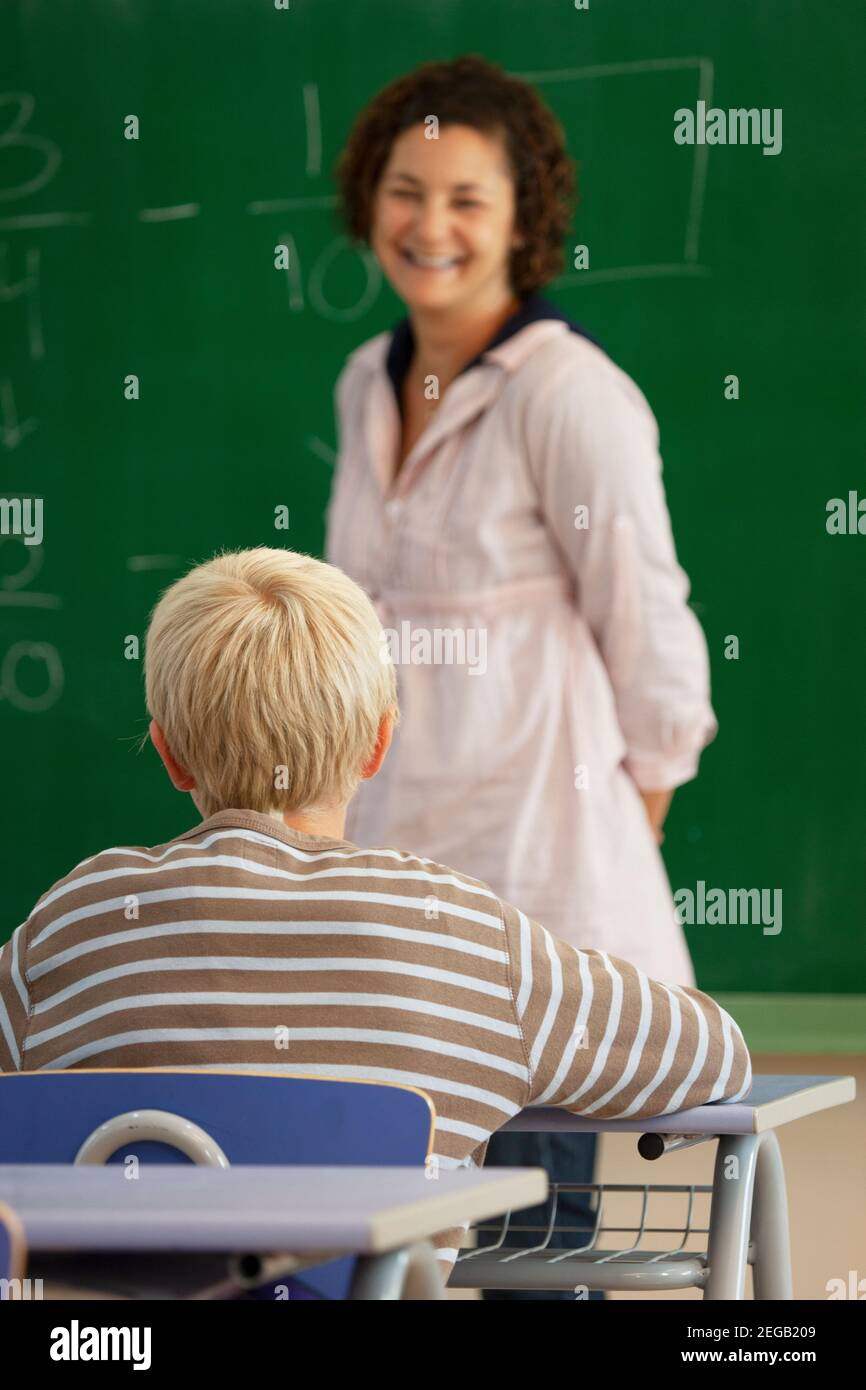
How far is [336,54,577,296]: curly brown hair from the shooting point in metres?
3.21

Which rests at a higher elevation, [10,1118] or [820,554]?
[820,554]

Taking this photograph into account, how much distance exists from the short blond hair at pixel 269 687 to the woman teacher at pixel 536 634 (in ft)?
3.93

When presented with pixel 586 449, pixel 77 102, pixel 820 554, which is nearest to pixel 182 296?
pixel 77 102

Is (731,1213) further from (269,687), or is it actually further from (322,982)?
(269,687)

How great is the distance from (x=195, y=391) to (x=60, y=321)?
1.28 ft

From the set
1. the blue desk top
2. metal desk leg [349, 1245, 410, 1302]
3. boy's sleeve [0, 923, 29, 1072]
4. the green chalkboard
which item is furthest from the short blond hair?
the green chalkboard

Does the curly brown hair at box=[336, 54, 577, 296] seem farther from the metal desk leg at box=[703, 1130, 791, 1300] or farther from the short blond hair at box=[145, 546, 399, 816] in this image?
the metal desk leg at box=[703, 1130, 791, 1300]

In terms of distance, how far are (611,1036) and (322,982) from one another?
224 millimetres

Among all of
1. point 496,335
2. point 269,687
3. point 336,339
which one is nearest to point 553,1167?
point 269,687

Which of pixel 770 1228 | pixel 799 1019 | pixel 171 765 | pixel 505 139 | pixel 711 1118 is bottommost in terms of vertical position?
pixel 799 1019

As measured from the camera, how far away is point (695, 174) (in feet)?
15.5

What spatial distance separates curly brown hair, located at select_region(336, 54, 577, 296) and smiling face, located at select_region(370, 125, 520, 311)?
21mm

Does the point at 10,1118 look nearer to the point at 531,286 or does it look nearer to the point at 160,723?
the point at 160,723

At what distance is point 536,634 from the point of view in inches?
111
